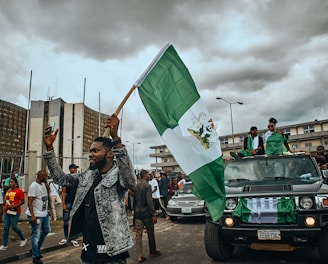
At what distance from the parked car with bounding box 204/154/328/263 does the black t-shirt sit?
8.80ft

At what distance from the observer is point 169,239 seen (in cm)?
830

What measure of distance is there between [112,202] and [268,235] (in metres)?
2.96

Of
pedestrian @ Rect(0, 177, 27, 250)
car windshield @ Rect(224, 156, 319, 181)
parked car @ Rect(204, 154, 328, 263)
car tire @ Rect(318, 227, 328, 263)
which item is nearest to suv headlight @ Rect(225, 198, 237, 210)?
parked car @ Rect(204, 154, 328, 263)

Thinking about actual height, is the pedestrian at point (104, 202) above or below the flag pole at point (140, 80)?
below

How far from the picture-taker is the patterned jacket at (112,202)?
8.70 feet

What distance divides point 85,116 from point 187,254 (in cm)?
5314

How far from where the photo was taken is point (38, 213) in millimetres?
6156

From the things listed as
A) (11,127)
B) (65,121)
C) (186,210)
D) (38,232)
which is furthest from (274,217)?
(65,121)

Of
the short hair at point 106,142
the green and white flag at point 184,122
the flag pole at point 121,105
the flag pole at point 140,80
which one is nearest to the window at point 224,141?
the green and white flag at point 184,122

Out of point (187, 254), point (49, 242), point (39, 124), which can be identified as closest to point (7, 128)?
point (39, 124)

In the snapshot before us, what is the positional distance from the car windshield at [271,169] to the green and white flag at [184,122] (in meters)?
2.84

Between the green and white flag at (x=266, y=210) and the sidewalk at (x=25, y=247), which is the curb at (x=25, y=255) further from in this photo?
the green and white flag at (x=266, y=210)

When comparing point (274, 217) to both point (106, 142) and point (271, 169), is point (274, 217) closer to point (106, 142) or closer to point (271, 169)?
point (271, 169)

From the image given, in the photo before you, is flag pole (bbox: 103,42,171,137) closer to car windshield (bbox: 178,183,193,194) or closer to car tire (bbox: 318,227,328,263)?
car tire (bbox: 318,227,328,263)
